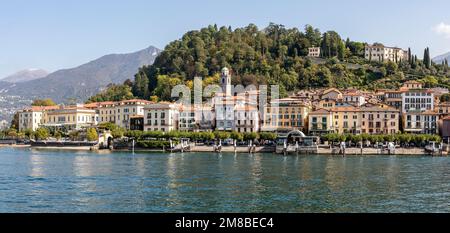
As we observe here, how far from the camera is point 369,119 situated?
203ft

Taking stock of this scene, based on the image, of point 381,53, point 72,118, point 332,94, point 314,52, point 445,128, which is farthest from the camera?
point 381,53

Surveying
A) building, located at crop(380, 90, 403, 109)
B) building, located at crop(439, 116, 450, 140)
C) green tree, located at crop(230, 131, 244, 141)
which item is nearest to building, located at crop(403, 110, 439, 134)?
building, located at crop(439, 116, 450, 140)

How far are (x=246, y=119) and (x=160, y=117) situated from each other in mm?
10300

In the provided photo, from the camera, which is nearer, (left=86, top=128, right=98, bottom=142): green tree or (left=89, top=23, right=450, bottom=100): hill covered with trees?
(left=86, top=128, right=98, bottom=142): green tree

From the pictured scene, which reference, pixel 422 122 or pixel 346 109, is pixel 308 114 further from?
pixel 422 122

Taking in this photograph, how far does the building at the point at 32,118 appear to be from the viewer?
261 feet

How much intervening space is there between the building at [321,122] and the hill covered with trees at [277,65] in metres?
14.4

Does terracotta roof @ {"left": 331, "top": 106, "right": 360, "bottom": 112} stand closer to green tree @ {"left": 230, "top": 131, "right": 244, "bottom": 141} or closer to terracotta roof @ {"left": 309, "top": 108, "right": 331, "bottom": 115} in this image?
terracotta roof @ {"left": 309, "top": 108, "right": 331, "bottom": 115}

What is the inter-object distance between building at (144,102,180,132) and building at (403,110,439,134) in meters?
25.9

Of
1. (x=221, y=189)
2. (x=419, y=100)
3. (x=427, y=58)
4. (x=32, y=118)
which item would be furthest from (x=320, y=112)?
(x=32, y=118)

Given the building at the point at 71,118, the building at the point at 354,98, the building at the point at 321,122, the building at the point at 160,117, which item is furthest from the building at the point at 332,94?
the building at the point at 71,118

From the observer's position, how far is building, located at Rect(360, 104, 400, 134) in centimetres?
6150

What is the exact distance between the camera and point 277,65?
8419 centimetres

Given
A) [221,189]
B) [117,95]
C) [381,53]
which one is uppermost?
[381,53]
